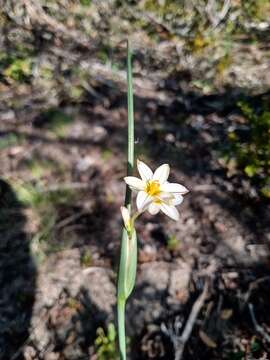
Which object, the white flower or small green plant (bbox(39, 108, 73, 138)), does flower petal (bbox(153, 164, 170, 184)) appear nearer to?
the white flower

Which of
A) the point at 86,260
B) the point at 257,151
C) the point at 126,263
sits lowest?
the point at 126,263

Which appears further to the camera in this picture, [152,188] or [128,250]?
[152,188]

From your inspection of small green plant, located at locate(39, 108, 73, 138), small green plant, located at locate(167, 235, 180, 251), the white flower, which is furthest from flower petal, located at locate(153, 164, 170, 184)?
small green plant, located at locate(39, 108, 73, 138)

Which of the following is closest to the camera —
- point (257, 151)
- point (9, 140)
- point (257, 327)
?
point (257, 327)

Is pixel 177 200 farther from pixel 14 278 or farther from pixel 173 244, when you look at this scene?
pixel 14 278

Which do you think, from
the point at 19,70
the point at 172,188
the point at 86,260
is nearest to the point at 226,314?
the point at 86,260

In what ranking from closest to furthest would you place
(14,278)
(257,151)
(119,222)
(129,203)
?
(129,203), (14,278), (257,151), (119,222)

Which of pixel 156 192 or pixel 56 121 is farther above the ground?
pixel 56 121

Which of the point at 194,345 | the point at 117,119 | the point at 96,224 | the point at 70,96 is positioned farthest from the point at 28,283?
the point at 70,96

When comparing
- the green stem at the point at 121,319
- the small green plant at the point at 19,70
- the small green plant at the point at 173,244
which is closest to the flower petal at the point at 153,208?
the green stem at the point at 121,319
